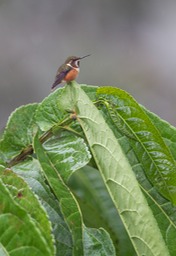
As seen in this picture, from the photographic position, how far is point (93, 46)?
206 inches


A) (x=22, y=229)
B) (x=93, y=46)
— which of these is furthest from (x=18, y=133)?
(x=93, y=46)

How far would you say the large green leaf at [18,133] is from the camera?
79 cm

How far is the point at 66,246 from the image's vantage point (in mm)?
645

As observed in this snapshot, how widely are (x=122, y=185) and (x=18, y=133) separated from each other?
0.68 ft

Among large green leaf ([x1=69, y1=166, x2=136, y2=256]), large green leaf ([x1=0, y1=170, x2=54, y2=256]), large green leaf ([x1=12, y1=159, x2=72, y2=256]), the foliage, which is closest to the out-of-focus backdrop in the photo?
large green leaf ([x1=69, y1=166, x2=136, y2=256])

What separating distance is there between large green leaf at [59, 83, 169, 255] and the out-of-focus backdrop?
3669 mm

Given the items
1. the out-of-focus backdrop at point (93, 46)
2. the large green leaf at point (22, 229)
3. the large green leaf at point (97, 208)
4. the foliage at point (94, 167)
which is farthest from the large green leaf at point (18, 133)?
the out-of-focus backdrop at point (93, 46)

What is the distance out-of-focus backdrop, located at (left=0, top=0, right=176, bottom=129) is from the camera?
476 centimetres

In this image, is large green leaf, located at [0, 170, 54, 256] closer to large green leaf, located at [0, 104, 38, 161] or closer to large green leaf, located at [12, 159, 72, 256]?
large green leaf, located at [12, 159, 72, 256]

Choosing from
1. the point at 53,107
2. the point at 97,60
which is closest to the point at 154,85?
the point at 97,60

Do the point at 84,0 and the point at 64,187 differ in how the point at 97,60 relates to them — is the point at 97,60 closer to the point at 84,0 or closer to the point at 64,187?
the point at 84,0

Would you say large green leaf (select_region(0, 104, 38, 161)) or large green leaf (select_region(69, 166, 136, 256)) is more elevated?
large green leaf (select_region(0, 104, 38, 161))

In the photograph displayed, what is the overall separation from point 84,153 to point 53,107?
0.11m

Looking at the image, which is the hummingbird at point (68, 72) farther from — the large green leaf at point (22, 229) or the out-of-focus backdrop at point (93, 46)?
the out-of-focus backdrop at point (93, 46)
